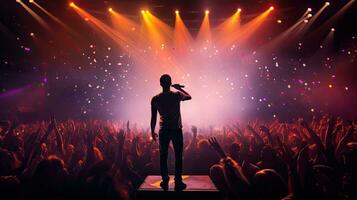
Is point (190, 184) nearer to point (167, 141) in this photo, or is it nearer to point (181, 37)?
point (167, 141)

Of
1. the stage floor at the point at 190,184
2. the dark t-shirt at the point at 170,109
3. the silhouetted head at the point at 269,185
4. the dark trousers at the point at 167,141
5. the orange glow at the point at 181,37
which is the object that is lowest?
the stage floor at the point at 190,184

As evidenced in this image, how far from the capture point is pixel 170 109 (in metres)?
4.60

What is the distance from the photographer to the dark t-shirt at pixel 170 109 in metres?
4.57

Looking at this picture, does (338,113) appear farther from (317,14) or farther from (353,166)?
(353,166)

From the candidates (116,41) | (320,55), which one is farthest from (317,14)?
(116,41)

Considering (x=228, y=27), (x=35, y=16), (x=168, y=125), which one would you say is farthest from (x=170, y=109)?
(x=35, y=16)

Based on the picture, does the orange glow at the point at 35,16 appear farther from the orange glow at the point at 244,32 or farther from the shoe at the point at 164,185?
the shoe at the point at 164,185

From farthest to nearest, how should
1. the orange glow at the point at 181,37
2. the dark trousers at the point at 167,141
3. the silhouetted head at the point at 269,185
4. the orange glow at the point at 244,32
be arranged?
the orange glow at the point at 181,37 < the orange glow at the point at 244,32 < the dark trousers at the point at 167,141 < the silhouetted head at the point at 269,185

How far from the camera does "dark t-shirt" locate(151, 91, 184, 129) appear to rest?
4.57m

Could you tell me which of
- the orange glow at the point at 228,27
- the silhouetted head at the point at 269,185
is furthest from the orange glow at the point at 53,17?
the silhouetted head at the point at 269,185

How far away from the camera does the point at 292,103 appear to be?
56.5 ft

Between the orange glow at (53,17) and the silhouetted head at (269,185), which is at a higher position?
the orange glow at (53,17)

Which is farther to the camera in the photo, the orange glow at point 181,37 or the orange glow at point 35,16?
the orange glow at point 181,37

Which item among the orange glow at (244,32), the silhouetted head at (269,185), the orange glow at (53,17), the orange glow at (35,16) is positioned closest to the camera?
the silhouetted head at (269,185)
